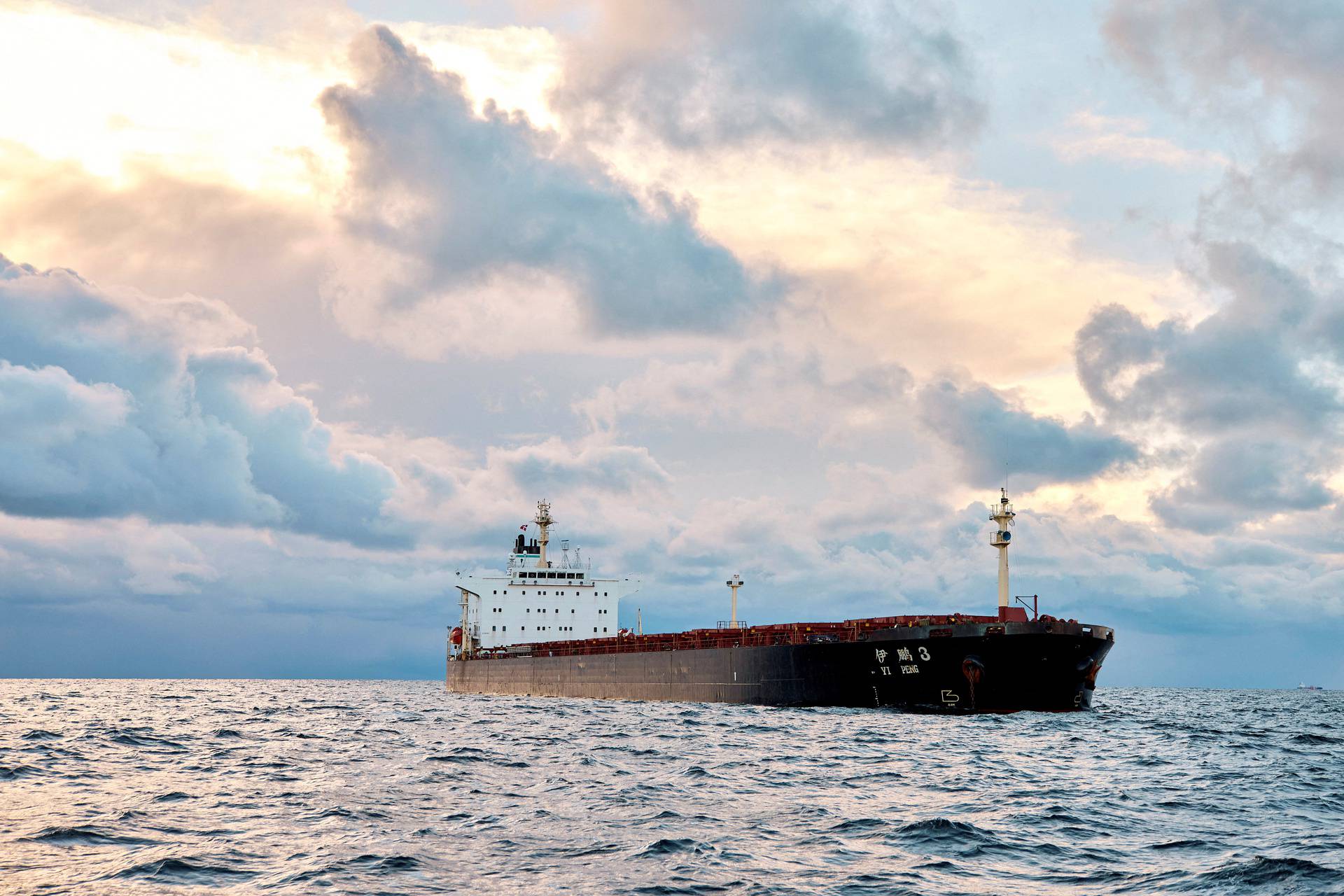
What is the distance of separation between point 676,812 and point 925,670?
2186 centimetres

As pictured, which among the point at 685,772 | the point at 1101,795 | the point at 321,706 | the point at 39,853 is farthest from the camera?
the point at 321,706

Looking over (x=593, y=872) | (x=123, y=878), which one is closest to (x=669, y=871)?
(x=593, y=872)

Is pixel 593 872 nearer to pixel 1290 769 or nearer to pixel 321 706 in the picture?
pixel 1290 769

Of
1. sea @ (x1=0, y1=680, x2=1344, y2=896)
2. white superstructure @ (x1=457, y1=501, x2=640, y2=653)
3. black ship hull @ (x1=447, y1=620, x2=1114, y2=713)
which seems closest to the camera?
sea @ (x1=0, y1=680, x2=1344, y2=896)

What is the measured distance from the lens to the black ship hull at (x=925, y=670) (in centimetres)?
3519

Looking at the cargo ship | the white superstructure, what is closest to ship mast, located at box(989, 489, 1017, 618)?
the cargo ship

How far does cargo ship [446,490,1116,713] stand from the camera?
35.3 metres

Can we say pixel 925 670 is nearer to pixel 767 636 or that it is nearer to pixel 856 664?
pixel 856 664

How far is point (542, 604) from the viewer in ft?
241

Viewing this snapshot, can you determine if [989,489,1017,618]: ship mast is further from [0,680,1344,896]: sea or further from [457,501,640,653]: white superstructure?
[457,501,640,653]: white superstructure

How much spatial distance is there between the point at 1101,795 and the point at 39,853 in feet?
53.2

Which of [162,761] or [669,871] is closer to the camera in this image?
[669,871]

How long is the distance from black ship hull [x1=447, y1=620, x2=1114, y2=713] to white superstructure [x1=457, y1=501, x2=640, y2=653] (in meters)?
25.4

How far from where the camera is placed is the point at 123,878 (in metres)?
11.6
